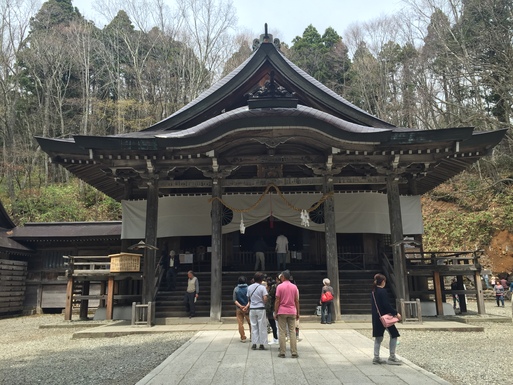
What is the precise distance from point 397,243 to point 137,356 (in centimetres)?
731

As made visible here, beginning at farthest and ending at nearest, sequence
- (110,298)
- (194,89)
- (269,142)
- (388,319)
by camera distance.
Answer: (194,89) < (110,298) < (269,142) < (388,319)

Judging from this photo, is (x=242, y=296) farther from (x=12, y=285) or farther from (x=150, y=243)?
(x=12, y=285)

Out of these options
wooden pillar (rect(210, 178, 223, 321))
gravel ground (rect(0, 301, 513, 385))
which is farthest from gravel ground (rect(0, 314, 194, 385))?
wooden pillar (rect(210, 178, 223, 321))

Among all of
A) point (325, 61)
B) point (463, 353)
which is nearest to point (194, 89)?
point (325, 61)

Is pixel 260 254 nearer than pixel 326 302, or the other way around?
pixel 326 302

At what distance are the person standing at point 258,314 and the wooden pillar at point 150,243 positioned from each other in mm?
4832

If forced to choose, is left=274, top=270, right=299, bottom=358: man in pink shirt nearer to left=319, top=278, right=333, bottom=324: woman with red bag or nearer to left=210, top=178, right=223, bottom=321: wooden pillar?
left=319, top=278, right=333, bottom=324: woman with red bag

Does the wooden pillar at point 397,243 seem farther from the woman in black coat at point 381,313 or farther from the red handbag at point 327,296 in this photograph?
the woman in black coat at point 381,313

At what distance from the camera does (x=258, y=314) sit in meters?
6.68

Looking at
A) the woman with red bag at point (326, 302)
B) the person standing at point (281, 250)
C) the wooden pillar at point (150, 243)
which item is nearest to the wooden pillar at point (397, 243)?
the woman with red bag at point (326, 302)

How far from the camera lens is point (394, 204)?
1129cm

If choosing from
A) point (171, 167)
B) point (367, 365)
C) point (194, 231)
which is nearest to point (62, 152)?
point (171, 167)

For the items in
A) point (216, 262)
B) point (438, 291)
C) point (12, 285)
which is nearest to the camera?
point (216, 262)

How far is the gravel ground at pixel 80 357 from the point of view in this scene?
221 inches
